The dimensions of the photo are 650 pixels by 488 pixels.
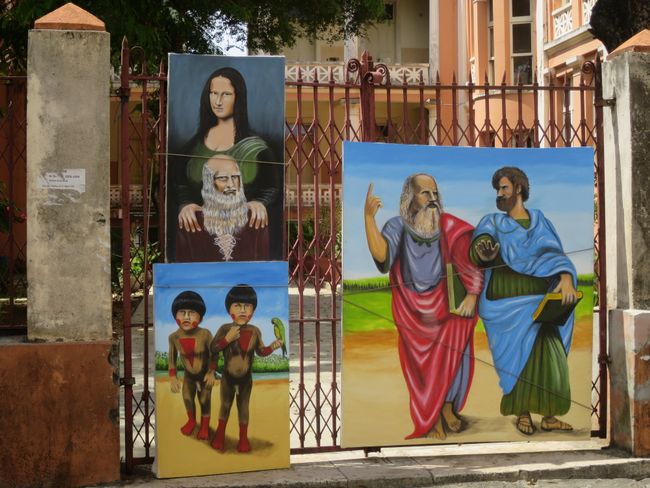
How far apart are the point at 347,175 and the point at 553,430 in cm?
221

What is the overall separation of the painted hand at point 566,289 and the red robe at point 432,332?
2.08 ft

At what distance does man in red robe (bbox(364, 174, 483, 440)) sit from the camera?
6.48 m

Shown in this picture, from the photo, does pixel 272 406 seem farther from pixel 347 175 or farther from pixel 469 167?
pixel 469 167

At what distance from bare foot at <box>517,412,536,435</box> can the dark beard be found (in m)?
1.37

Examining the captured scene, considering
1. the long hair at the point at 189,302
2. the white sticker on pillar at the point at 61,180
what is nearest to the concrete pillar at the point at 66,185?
the white sticker on pillar at the point at 61,180

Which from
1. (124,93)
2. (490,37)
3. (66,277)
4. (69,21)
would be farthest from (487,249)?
(490,37)

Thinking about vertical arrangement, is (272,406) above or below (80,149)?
below

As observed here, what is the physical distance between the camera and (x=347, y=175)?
20.9 feet

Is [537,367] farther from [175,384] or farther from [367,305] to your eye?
[175,384]

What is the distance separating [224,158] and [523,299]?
2.21 meters

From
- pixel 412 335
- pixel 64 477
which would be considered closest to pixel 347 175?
pixel 412 335

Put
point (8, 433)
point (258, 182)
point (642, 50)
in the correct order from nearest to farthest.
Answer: point (8, 433)
point (258, 182)
point (642, 50)

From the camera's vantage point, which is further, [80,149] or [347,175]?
[347,175]

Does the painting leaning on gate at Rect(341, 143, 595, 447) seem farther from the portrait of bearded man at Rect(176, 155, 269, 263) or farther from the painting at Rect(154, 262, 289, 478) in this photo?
the portrait of bearded man at Rect(176, 155, 269, 263)
